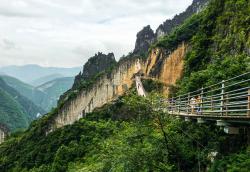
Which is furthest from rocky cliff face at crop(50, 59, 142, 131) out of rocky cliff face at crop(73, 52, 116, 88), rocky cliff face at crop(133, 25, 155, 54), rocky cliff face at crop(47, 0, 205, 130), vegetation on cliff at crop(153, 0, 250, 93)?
rocky cliff face at crop(133, 25, 155, 54)

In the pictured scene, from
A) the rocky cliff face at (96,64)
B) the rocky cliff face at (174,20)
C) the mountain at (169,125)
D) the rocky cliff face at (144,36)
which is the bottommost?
the mountain at (169,125)

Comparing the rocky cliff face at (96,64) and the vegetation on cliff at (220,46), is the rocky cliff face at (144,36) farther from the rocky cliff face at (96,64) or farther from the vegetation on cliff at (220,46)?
the vegetation on cliff at (220,46)

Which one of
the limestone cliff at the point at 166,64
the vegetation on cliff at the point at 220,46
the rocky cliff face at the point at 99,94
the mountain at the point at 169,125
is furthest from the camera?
the rocky cliff face at the point at 99,94

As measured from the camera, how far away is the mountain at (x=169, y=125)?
21.6 m

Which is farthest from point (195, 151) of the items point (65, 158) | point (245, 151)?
point (65, 158)

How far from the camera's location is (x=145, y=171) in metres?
21.2

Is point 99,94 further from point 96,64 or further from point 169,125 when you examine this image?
point 169,125

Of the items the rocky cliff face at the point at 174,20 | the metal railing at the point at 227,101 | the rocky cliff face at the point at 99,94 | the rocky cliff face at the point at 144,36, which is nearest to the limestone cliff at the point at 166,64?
the rocky cliff face at the point at 99,94

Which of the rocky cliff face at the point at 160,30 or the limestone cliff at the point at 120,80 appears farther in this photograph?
the rocky cliff face at the point at 160,30

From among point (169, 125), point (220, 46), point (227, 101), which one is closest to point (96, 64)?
point (220, 46)

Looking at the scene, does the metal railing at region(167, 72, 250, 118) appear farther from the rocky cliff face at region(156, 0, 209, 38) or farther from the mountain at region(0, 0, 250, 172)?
the rocky cliff face at region(156, 0, 209, 38)

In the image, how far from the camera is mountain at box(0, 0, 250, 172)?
70.7 ft

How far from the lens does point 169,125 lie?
22594 mm

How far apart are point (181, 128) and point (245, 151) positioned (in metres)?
5.67
